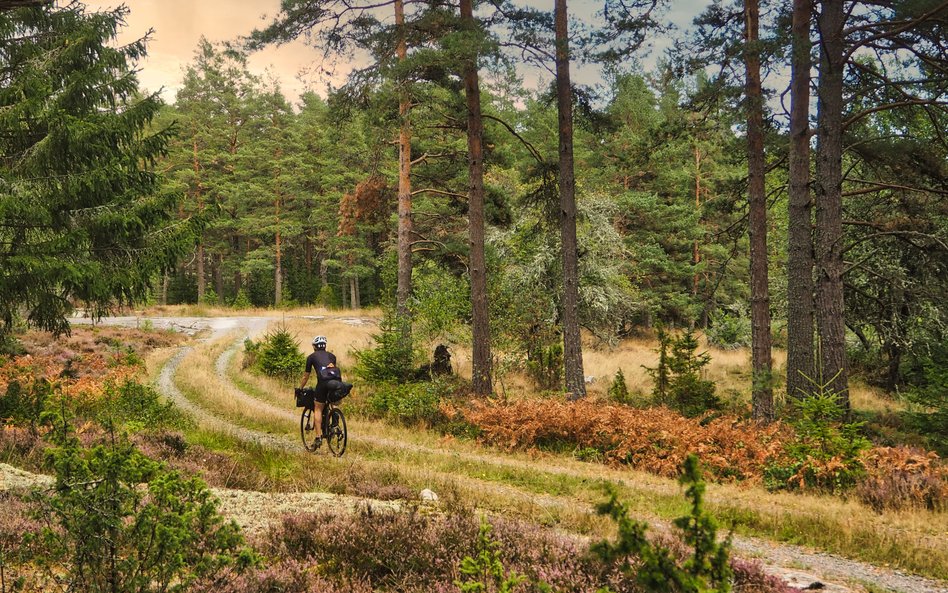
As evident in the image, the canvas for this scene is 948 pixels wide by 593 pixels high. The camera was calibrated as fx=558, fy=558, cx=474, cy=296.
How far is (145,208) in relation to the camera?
43.5 ft

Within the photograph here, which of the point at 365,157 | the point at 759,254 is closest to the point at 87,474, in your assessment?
the point at 759,254

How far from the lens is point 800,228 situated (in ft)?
39.3

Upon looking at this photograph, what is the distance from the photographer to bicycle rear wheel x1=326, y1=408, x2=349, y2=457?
10.4 m

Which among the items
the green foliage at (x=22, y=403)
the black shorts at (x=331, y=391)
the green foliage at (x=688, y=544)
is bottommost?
the green foliage at (x=22, y=403)

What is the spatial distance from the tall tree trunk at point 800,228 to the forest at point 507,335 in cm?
6

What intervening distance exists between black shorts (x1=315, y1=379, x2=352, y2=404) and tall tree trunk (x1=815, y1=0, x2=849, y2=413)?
30.1 feet

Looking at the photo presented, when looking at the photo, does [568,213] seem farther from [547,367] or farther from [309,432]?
[309,432]

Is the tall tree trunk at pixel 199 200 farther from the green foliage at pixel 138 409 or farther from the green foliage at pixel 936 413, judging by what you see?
the green foliage at pixel 936 413

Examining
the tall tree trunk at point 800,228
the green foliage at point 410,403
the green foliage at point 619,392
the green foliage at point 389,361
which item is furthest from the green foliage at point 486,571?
the green foliage at point 389,361

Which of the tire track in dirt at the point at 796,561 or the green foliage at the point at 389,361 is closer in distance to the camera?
the tire track in dirt at the point at 796,561

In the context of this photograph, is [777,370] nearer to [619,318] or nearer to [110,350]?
[619,318]

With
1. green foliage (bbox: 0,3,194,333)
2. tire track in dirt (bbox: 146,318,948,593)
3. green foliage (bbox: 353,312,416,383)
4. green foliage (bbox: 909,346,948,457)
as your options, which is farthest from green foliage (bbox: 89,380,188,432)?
green foliage (bbox: 909,346,948,457)

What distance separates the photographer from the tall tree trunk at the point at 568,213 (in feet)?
43.4

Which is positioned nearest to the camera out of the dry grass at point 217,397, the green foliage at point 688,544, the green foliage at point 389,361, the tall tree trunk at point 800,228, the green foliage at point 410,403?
the green foliage at point 688,544
